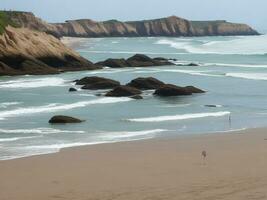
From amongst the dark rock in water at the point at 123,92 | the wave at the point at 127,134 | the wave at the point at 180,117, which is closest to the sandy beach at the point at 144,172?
the wave at the point at 127,134

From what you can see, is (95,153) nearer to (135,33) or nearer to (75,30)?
(75,30)

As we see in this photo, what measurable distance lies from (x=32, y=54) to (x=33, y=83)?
9.08m

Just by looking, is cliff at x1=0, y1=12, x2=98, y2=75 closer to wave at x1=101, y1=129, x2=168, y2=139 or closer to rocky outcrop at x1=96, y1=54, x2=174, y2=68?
rocky outcrop at x1=96, y1=54, x2=174, y2=68

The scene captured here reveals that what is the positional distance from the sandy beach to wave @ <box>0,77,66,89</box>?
20809 mm

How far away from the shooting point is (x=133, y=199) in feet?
38.4

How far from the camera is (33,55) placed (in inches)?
1927

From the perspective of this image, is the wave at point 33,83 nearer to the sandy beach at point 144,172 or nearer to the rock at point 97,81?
the rock at point 97,81

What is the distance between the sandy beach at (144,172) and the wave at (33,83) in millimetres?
20809

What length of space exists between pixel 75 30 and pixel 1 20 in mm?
117092

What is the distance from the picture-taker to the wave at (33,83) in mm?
38309

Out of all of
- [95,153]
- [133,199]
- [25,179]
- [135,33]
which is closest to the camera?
[133,199]

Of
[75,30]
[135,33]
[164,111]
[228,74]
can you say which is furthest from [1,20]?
[135,33]

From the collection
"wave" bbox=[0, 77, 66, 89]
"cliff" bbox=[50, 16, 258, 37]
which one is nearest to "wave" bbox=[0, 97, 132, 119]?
"wave" bbox=[0, 77, 66, 89]

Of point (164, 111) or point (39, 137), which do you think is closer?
point (39, 137)
